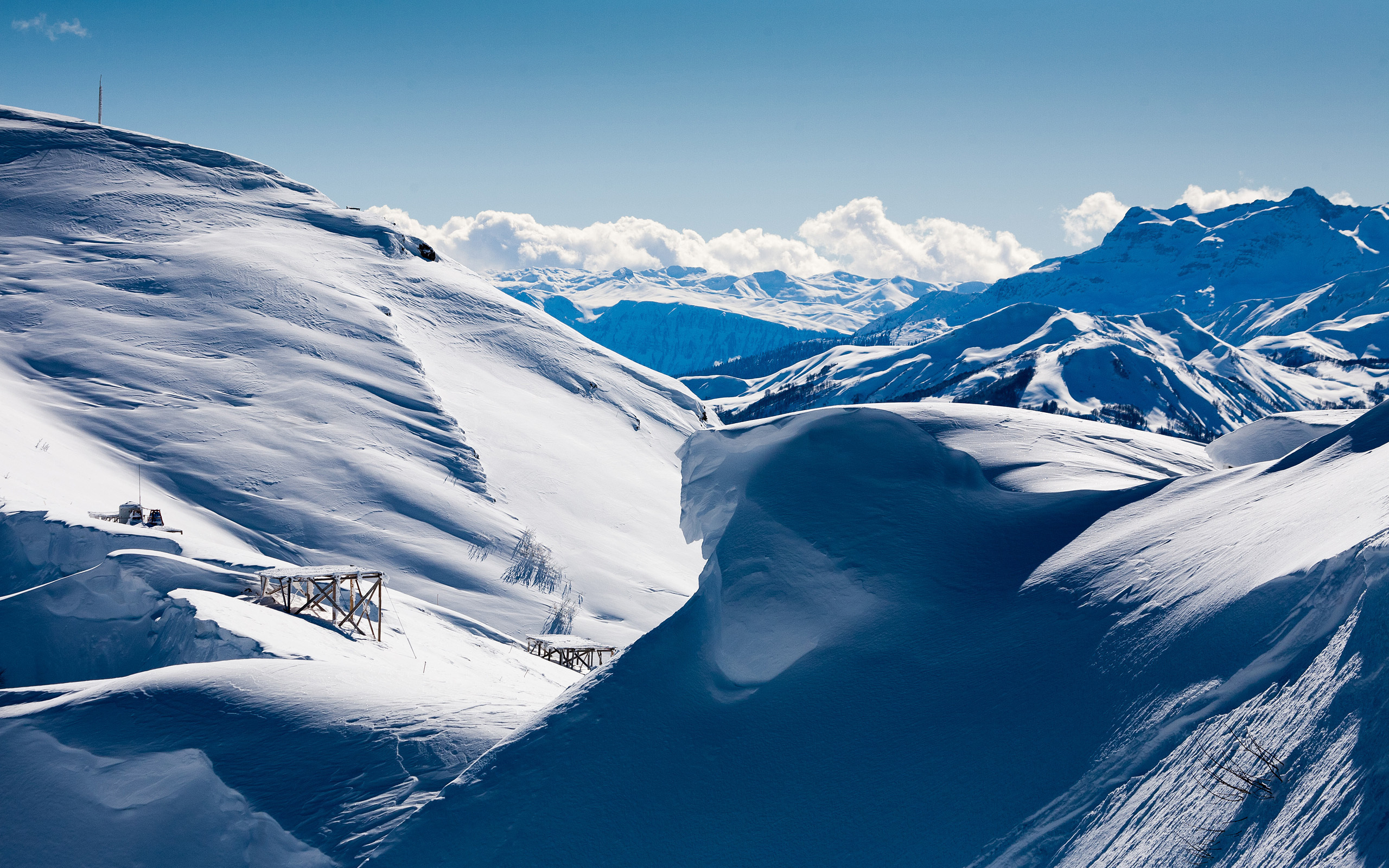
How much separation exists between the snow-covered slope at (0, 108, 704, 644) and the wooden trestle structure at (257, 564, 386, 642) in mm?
2179

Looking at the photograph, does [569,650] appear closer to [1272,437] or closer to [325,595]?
[325,595]

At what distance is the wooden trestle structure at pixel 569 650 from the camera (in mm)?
33125

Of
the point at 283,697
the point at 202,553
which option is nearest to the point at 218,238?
the point at 202,553

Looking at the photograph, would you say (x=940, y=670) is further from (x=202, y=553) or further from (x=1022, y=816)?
(x=202, y=553)

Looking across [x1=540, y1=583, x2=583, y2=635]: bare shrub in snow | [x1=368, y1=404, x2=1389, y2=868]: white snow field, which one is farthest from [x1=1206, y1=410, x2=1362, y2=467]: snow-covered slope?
[x1=540, y1=583, x2=583, y2=635]: bare shrub in snow

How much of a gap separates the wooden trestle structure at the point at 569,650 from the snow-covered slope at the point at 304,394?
3.12 metres

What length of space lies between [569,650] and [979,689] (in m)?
26.9

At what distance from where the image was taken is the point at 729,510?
1255cm

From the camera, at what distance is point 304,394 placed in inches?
2063

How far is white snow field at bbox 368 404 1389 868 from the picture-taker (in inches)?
244

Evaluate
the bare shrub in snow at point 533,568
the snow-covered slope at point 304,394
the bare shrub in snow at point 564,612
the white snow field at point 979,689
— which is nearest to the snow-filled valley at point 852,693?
the white snow field at point 979,689

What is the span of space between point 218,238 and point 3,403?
42442mm

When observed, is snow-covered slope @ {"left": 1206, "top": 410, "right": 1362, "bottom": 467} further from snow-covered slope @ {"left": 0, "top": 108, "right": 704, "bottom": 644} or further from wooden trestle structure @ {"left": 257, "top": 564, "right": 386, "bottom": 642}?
snow-covered slope @ {"left": 0, "top": 108, "right": 704, "bottom": 644}

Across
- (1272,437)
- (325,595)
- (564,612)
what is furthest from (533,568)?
(1272,437)
